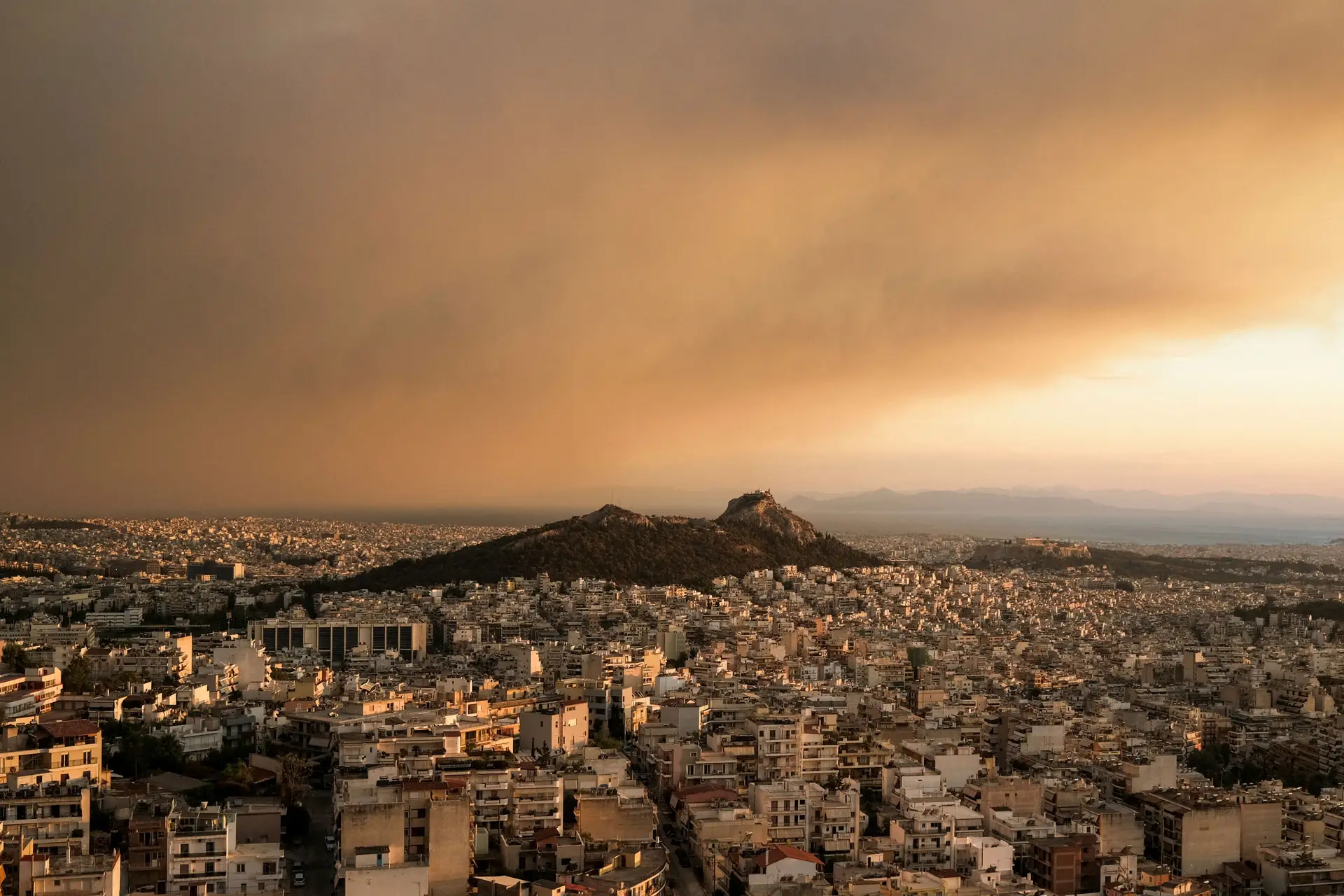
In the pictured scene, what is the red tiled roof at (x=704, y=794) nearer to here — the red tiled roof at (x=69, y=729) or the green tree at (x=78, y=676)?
the red tiled roof at (x=69, y=729)

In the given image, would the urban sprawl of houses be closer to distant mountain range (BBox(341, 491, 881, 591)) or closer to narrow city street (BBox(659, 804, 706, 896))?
narrow city street (BBox(659, 804, 706, 896))

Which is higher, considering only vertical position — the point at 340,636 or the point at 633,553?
the point at 633,553

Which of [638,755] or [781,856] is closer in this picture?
[781,856]

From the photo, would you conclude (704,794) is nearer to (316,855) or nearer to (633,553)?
(316,855)

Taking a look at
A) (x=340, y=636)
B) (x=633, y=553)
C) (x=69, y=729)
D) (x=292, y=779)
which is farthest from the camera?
(x=633, y=553)

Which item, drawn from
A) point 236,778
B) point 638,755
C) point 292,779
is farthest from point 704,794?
point 236,778

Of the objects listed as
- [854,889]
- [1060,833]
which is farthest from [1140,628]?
[854,889]

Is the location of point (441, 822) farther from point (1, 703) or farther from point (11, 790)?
point (1, 703)
